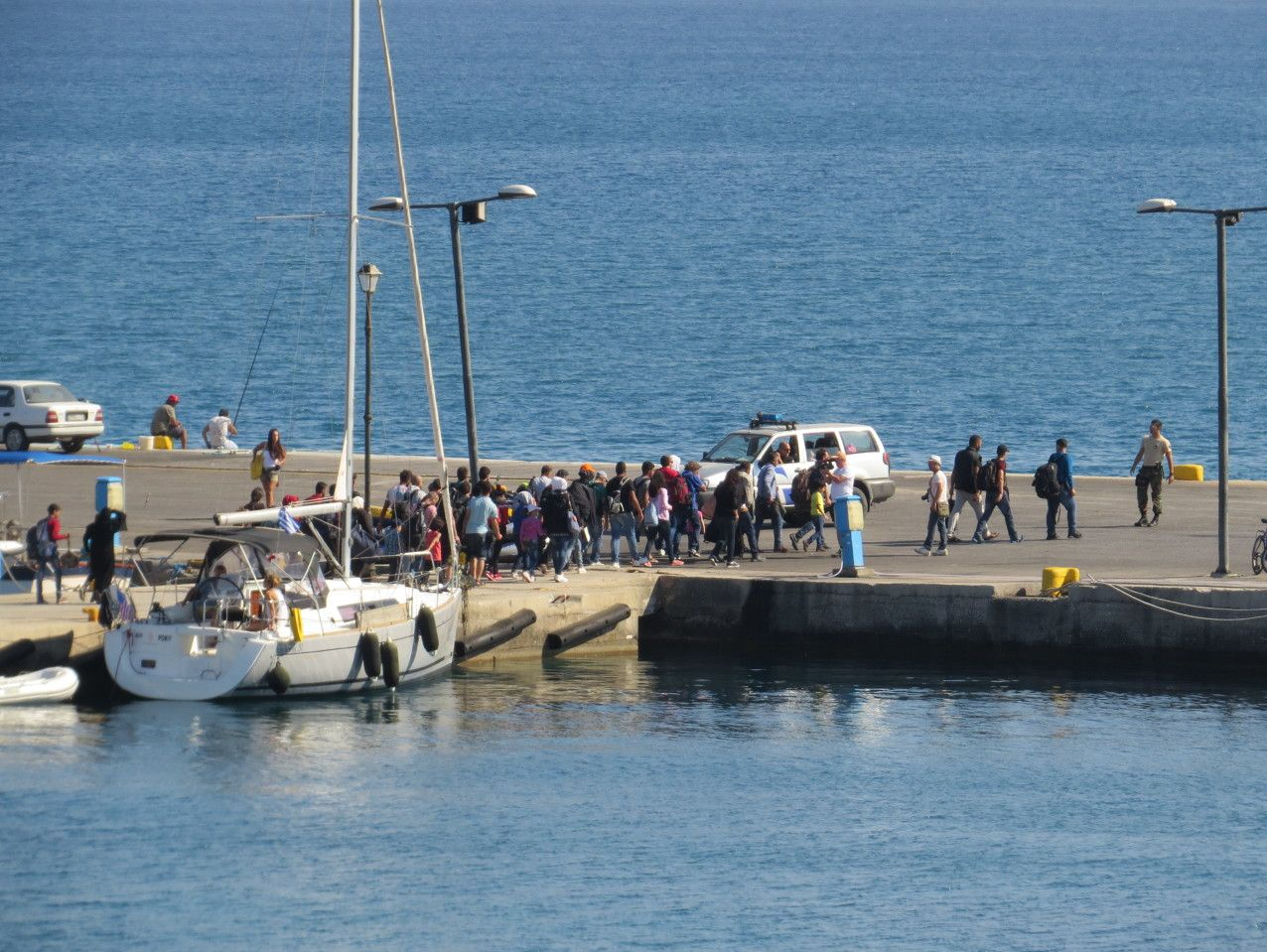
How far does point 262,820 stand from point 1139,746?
37.2 feet

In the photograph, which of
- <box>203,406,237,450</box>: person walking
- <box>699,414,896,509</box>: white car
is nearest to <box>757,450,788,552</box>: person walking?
<box>699,414,896,509</box>: white car

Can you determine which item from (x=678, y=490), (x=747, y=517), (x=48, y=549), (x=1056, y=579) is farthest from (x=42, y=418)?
(x=1056, y=579)

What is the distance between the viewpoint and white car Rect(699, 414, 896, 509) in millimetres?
35469

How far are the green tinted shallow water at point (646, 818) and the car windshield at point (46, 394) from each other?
2056cm

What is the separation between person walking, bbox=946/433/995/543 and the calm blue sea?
2974 centimetres

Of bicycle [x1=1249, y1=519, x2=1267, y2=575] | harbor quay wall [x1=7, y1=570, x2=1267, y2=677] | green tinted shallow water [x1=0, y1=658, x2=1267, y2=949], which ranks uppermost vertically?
bicycle [x1=1249, y1=519, x2=1267, y2=575]

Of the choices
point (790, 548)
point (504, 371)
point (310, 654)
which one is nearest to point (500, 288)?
point (504, 371)

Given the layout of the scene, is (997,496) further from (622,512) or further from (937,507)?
(622,512)

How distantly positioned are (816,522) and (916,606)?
3.32 metres

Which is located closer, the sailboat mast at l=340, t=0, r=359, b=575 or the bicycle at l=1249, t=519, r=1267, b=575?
the sailboat mast at l=340, t=0, r=359, b=575

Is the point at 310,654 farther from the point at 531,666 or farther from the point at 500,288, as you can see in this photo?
the point at 500,288

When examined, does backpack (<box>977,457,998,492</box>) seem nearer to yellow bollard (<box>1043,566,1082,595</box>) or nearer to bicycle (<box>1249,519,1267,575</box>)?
yellow bollard (<box>1043,566,1082,595</box>)

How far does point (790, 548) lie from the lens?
1344 inches

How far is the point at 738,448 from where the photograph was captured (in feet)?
119
